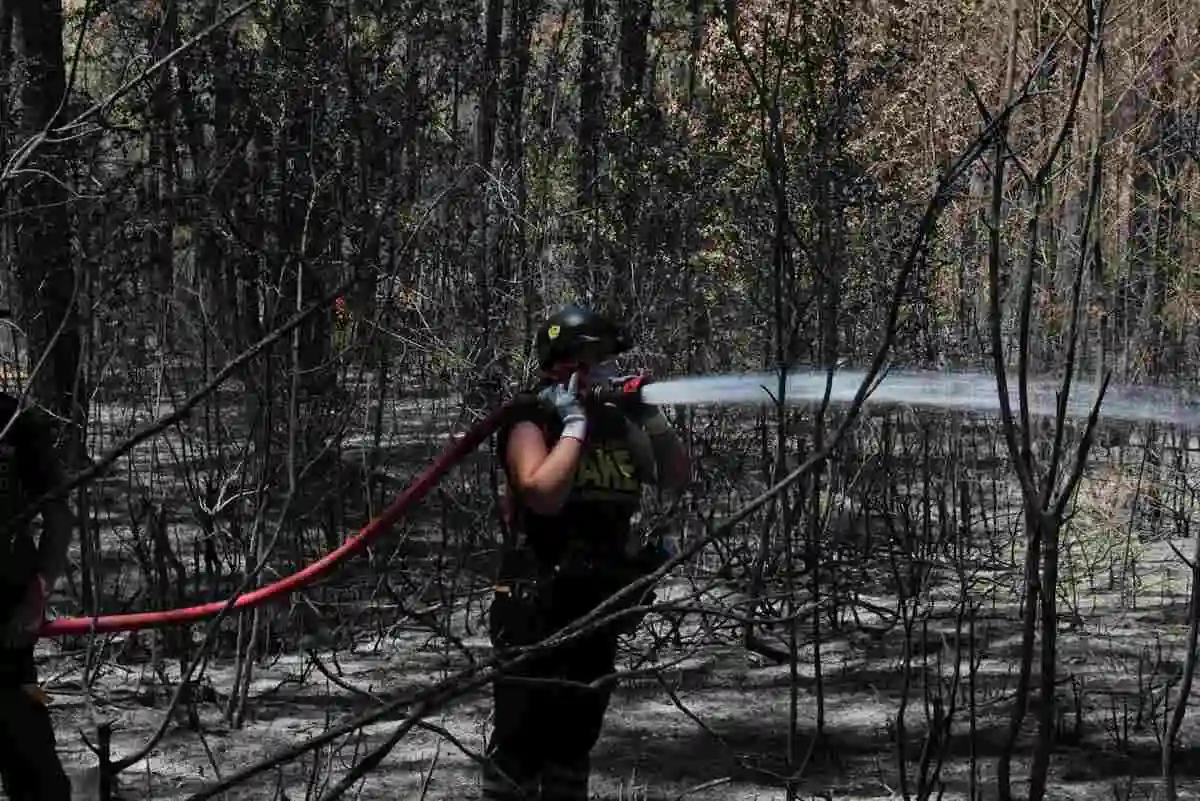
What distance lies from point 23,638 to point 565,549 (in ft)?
3.84

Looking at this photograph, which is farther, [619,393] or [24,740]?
[619,393]

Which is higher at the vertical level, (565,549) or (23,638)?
(565,549)

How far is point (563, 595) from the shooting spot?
3.67 meters

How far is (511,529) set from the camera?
3.79 metres

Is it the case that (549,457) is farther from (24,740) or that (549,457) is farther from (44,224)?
(44,224)

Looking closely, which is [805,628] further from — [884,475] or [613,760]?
[613,760]

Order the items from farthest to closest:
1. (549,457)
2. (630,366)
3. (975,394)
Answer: (975,394) < (630,366) < (549,457)

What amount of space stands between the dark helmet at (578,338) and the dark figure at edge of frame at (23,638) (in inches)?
43.5

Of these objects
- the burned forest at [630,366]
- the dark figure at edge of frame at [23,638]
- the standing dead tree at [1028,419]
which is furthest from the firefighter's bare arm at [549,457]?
the standing dead tree at [1028,419]

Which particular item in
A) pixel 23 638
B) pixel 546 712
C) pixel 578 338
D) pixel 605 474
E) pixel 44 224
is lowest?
pixel 546 712

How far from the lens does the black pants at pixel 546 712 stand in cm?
365

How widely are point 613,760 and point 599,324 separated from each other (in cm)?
172

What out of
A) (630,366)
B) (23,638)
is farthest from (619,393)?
(630,366)

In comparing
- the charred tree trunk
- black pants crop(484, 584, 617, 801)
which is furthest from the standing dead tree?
the charred tree trunk
